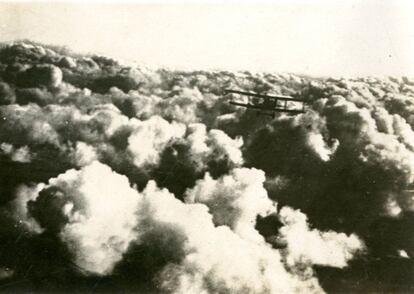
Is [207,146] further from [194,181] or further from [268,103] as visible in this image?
[268,103]

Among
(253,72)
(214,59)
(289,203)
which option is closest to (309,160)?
(289,203)

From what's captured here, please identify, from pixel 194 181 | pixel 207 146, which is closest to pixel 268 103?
pixel 207 146

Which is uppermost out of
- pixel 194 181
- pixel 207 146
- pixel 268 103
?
pixel 268 103

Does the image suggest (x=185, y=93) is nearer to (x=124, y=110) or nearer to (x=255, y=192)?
(x=124, y=110)

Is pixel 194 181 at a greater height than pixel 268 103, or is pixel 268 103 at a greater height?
pixel 268 103

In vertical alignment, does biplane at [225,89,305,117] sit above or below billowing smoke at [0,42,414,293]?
above

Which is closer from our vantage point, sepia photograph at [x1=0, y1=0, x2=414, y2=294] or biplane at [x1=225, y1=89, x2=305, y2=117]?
sepia photograph at [x1=0, y1=0, x2=414, y2=294]
